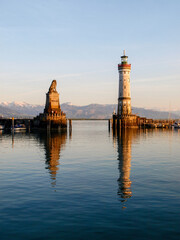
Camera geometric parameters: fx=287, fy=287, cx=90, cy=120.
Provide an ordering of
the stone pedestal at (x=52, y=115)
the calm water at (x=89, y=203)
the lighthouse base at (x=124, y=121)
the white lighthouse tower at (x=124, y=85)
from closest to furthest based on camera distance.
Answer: the calm water at (x=89, y=203), the stone pedestal at (x=52, y=115), the white lighthouse tower at (x=124, y=85), the lighthouse base at (x=124, y=121)

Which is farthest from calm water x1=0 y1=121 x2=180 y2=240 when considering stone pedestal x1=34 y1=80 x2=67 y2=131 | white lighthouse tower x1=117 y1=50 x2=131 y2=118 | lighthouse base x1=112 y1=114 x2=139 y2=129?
lighthouse base x1=112 y1=114 x2=139 y2=129

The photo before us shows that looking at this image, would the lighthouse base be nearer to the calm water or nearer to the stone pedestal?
the stone pedestal

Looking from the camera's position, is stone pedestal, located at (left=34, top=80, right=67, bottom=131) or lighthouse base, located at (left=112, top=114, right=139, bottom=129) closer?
stone pedestal, located at (left=34, top=80, right=67, bottom=131)

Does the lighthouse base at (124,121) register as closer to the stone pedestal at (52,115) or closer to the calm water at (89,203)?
the stone pedestal at (52,115)

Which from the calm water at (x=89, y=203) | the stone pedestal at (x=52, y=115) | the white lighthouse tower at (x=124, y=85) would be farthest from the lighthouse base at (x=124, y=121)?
the calm water at (x=89, y=203)

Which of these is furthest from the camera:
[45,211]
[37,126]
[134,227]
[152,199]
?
[37,126]

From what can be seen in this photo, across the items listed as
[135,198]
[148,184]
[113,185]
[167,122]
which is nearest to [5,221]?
[135,198]

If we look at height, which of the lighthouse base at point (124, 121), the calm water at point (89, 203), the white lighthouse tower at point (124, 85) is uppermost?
the white lighthouse tower at point (124, 85)

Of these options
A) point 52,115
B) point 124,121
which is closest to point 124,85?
point 124,121

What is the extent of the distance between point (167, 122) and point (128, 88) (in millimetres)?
57966

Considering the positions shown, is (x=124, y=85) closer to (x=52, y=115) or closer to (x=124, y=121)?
(x=124, y=121)

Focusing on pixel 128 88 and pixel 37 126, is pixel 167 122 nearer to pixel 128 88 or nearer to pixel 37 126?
pixel 128 88

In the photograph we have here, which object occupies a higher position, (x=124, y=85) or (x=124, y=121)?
(x=124, y=85)

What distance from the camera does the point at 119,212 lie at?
1798 cm
